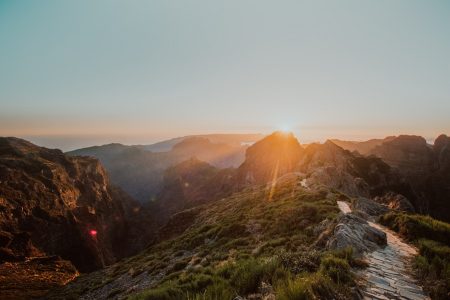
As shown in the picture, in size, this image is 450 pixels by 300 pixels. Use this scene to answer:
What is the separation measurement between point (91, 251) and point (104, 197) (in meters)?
68.7

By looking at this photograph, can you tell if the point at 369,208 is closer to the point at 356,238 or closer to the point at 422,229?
the point at 422,229

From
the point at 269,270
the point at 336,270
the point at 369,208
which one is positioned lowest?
the point at 369,208

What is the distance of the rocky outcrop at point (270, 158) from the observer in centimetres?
14612

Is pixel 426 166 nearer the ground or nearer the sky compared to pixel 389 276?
nearer the ground

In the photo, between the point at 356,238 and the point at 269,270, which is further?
the point at 356,238

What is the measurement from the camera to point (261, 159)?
16225cm

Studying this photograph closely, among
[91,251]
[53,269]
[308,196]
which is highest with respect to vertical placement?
[308,196]

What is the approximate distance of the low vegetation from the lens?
986 centimetres

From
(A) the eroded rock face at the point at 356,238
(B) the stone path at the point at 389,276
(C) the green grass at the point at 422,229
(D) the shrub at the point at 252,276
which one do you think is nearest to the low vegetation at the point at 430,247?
(C) the green grass at the point at 422,229

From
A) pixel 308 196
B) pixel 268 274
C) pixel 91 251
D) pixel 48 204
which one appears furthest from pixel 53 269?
pixel 268 274

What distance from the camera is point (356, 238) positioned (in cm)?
1558

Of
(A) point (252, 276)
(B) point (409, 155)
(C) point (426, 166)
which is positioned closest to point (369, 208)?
(A) point (252, 276)

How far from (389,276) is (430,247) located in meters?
4.92

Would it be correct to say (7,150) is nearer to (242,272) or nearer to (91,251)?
A: (91,251)
